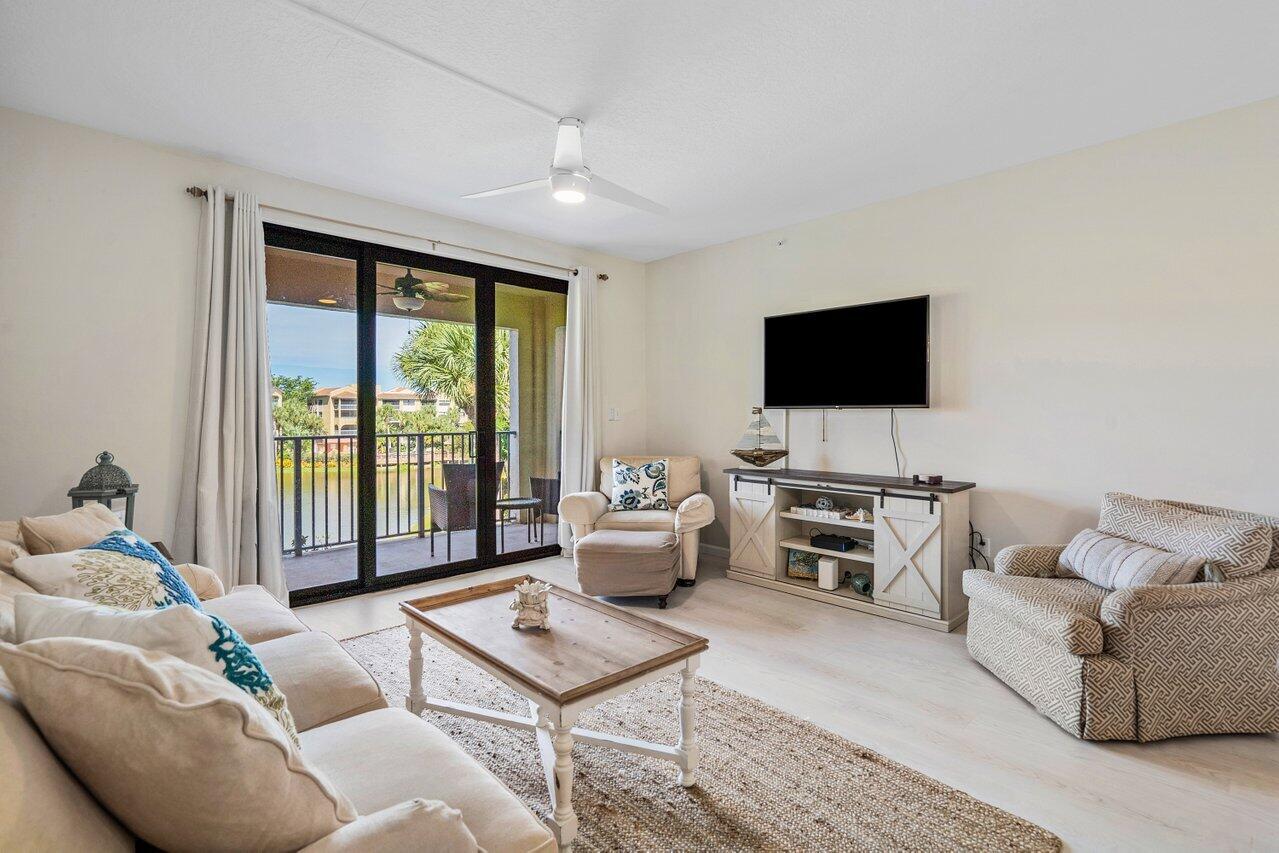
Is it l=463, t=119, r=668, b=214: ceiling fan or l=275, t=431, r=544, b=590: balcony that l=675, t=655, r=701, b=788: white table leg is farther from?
l=275, t=431, r=544, b=590: balcony

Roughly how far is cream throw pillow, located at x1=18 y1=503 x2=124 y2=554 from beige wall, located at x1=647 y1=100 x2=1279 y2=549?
3903 millimetres

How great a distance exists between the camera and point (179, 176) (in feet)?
11.1

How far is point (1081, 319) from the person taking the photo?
3.35 meters

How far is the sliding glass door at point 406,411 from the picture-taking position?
13.0 feet

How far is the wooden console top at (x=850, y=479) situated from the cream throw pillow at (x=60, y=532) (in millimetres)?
3461

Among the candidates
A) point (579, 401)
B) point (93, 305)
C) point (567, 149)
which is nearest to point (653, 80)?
point (567, 149)

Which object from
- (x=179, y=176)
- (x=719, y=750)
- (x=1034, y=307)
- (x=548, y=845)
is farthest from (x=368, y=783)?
(x=1034, y=307)

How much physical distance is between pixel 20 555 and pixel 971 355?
438 centimetres

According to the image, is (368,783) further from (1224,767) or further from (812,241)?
(812,241)

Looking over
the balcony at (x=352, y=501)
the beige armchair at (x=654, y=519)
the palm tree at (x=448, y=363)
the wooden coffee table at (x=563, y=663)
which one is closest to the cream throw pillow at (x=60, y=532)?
the wooden coffee table at (x=563, y=663)

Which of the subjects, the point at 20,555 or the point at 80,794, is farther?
the point at 20,555

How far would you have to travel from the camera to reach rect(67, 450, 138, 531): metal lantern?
282 cm

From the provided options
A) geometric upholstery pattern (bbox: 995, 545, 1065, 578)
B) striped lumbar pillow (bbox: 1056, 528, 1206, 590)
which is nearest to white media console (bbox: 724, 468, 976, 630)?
geometric upholstery pattern (bbox: 995, 545, 1065, 578)

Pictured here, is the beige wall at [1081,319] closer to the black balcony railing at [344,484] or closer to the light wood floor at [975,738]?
the light wood floor at [975,738]
